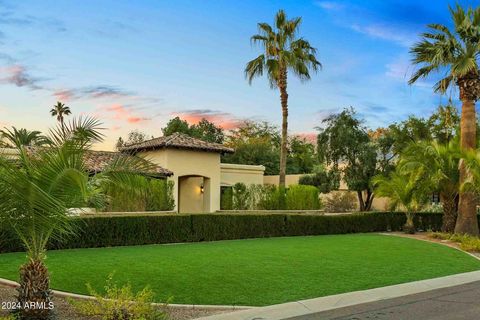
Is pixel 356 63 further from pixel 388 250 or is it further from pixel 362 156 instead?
pixel 362 156

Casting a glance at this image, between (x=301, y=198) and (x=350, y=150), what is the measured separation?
7760mm

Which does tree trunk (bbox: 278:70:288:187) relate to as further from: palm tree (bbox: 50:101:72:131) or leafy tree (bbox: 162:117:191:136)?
palm tree (bbox: 50:101:72:131)

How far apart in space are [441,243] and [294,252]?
7451mm

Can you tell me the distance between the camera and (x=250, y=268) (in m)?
12.1

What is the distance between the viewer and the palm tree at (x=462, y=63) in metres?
20.3

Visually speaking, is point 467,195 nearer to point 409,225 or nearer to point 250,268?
point 409,225

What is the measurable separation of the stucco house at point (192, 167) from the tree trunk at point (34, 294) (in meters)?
19.4

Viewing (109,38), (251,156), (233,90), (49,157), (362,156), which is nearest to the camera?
(49,157)

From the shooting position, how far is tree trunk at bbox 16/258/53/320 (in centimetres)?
672

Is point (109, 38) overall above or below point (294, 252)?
above

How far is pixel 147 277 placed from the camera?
35.0ft

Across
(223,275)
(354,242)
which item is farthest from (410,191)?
(223,275)

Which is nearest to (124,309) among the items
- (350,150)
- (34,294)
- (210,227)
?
(34,294)

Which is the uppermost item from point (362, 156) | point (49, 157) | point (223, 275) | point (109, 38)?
point (109, 38)
